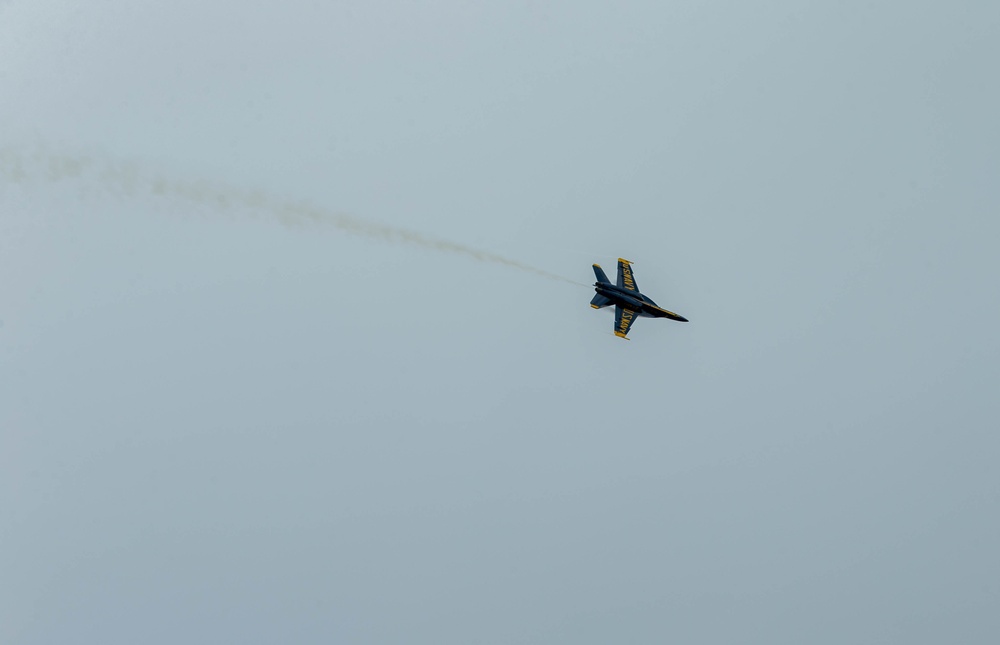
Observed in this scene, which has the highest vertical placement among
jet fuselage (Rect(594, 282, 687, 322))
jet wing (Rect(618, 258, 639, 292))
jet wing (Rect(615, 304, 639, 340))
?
jet wing (Rect(618, 258, 639, 292))

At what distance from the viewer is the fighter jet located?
96.4 meters

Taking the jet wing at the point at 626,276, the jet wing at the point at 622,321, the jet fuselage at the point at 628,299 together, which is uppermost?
the jet wing at the point at 626,276

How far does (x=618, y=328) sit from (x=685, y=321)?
7.71 metres

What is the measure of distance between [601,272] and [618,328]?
427cm

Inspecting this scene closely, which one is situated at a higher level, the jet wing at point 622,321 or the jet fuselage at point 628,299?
the jet fuselage at point 628,299

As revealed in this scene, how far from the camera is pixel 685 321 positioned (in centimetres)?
10206

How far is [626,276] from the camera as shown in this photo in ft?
323

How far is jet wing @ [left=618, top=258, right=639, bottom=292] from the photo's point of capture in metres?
98.1

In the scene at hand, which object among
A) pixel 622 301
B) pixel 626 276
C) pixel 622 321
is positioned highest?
pixel 626 276

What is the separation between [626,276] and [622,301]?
8.85ft

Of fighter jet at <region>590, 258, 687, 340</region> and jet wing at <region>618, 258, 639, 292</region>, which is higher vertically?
jet wing at <region>618, 258, 639, 292</region>

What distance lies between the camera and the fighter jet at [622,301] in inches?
3794

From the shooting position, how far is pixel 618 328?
318 ft

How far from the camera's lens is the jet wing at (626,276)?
9812 centimetres
